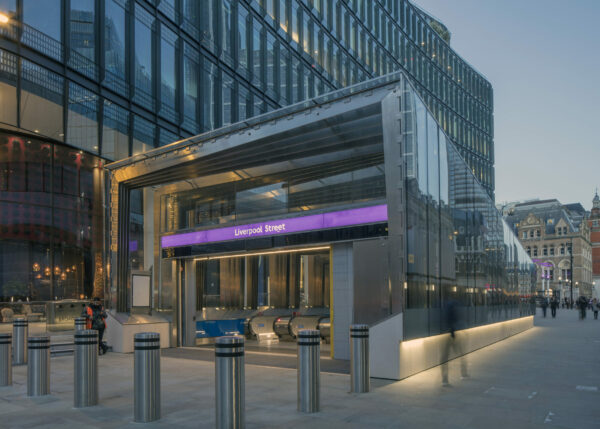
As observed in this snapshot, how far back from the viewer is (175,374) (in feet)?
36.8

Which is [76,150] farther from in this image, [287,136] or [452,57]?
[452,57]

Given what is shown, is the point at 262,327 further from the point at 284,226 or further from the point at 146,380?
the point at 146,380

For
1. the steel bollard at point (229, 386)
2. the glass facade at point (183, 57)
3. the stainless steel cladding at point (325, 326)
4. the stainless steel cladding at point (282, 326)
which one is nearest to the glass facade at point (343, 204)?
the stainless steel cladding at point (282, 326)

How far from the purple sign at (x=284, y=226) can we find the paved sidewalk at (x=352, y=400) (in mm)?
3568

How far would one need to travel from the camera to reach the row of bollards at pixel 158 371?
6500 millimetres

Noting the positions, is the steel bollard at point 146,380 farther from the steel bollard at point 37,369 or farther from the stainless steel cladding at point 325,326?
the stainless steel cladding at point 325,326

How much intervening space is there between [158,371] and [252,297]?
16.9 m

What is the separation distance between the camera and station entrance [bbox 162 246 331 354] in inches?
685

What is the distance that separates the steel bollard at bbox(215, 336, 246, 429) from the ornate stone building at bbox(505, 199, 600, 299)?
118m

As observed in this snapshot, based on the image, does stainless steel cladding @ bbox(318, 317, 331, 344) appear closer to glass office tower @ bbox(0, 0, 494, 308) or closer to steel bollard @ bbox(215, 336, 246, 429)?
glass office tower @ bbox(0, 0, 494, 308)

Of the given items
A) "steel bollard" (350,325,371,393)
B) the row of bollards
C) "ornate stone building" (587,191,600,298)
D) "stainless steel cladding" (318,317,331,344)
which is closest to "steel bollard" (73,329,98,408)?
the row of bollards

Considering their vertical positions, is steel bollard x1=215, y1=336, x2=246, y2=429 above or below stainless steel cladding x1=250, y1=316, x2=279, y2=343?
above

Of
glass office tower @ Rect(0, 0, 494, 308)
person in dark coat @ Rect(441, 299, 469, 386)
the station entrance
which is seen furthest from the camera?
glass office tower @ Rect(0, 0, 494, 308)

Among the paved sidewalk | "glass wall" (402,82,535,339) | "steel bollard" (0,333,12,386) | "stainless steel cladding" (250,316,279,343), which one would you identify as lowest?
"stainless steel cladding" (250,316,279,343)
